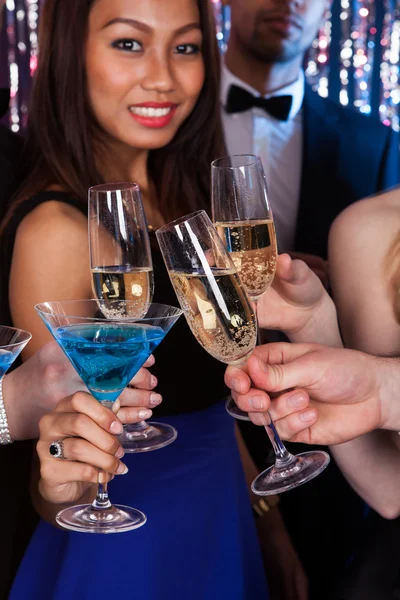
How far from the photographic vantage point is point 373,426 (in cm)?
157

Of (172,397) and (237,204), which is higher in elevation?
(237,204)

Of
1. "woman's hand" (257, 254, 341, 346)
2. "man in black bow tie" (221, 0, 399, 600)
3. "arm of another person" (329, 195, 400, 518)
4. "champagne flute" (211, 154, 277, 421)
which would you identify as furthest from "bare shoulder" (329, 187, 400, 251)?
"man in black bow tie" (221, 0, 399, 600)

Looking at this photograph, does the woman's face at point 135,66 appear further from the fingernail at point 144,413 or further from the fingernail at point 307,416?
the fingernail at point 307,416

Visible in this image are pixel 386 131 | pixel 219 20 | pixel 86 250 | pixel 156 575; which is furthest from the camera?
pixel 219 20

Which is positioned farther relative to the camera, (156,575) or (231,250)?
(156,575)

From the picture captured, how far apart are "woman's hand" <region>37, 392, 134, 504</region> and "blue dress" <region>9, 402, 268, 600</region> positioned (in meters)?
0.25

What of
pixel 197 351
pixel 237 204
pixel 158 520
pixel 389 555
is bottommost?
pixel 389 555

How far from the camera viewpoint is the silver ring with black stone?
1416 millimetres

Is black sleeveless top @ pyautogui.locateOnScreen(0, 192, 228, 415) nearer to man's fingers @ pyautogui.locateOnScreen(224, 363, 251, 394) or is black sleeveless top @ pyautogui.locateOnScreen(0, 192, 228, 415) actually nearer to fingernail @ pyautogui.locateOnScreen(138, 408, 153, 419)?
fingernail @ pyautogui.locateOnScreen(138, 408, 153, 419)

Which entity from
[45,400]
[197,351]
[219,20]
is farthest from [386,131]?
[45,400]

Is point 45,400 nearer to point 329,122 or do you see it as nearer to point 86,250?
point 86,250

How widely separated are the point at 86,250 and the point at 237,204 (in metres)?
0.59

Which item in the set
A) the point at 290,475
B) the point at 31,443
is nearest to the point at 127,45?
the point at 31,443

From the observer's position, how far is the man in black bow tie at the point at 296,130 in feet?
11.4
